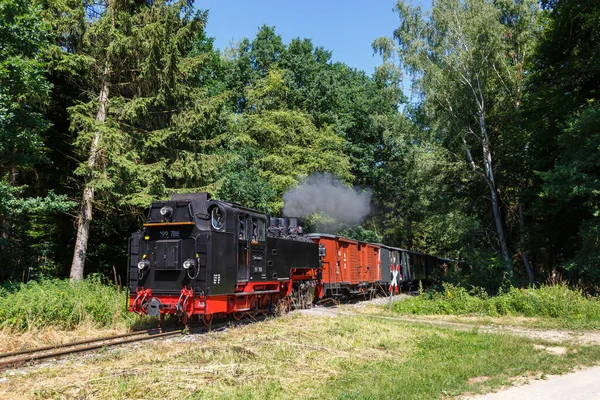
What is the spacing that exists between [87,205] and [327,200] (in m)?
15.2

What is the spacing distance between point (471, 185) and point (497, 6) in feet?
34.9

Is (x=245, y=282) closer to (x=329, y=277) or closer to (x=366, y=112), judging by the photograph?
(x=329, y=277)

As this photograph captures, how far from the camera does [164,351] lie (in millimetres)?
8234

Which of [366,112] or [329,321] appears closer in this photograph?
[329,321]

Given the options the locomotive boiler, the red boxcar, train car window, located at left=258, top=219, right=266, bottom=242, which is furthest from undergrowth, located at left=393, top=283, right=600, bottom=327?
the locomotive boiler

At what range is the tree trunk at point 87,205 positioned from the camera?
51.3 ft

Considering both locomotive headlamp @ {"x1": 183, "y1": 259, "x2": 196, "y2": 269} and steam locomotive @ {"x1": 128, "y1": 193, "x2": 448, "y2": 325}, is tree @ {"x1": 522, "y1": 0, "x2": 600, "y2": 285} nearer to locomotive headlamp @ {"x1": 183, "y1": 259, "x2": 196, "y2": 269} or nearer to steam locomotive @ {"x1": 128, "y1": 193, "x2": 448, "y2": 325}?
steam locomotive @ {"x1": 128, "y1": 193, "x2": 448, "y2": 325}

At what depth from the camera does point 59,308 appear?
11.0 m

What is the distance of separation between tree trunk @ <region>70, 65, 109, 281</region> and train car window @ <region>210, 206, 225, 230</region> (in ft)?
20.7

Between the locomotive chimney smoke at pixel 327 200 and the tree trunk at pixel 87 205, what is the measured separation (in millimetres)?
10484

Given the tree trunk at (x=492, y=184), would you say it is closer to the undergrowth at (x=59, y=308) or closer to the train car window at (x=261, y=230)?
the train car window at (x=261, y=230)

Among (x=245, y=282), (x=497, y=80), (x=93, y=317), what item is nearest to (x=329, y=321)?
(x=245, y=282)

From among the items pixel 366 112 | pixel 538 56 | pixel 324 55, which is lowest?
pixel 538 56

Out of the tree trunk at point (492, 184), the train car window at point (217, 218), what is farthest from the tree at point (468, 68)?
the train car window at point (217, 218)
